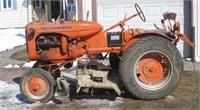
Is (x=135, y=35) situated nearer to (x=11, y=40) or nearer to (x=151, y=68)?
(x=151, y=68)

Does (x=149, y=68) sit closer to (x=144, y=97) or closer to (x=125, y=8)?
(x=144, y=97)

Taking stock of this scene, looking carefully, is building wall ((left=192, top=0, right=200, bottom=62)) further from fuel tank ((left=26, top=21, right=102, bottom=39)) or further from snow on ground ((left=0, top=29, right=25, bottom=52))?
snow on ground ((left=0, top=29, right=25, bottom=52))

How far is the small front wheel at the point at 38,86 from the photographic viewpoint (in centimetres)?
711

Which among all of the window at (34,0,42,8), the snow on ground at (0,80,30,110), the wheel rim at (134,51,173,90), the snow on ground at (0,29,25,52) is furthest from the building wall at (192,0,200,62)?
the window at (34,0,42,8)

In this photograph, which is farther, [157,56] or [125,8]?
[125,8]

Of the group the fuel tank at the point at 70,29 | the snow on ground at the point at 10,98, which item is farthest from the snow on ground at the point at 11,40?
the fuel tank at the point at 70,29

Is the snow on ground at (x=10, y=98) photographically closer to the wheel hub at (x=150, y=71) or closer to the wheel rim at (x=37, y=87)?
the wheel rim at (x=37, y=87)

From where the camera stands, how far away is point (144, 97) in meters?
7.03

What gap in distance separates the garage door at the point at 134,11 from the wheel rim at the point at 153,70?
Result: 4.42m

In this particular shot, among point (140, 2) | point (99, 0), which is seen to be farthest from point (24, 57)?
point (140, 2)

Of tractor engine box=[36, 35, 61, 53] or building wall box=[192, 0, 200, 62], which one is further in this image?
building wall box=[192, 0, 200, 62]

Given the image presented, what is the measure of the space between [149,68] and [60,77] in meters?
1.50

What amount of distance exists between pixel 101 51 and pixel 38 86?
1.18 metres

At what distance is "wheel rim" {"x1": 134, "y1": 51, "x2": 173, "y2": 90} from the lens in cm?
711
